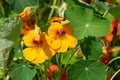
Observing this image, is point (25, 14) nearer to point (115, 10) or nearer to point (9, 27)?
point (9, 27)

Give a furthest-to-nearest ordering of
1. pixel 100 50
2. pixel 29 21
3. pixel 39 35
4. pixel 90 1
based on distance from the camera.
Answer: pixel 90 1
pixel 29 21
pixel 100 50
pixel 39 35

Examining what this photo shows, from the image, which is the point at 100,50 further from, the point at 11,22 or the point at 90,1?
the point at 90,1

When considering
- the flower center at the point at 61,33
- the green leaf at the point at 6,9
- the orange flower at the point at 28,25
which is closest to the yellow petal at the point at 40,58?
the flower center at the point at 61,33

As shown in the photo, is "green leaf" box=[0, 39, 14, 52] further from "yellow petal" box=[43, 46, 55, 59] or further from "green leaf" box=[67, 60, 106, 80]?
"green leaf" box=[67, 60, 106, 80]

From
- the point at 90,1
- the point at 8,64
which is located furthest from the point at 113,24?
the point at 8,64

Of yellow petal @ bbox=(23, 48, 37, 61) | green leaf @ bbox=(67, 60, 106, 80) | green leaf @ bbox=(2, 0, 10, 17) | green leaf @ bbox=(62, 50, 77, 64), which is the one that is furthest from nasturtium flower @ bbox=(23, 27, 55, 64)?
green leaf @ bbox=(2, 0, 10, 17)

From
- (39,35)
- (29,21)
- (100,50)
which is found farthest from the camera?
(29,21)

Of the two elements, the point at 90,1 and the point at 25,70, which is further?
the point at 90,1
